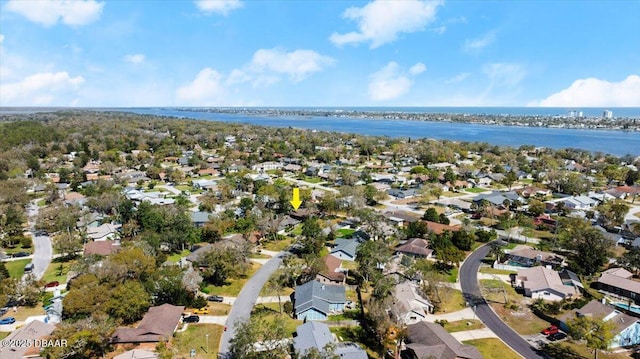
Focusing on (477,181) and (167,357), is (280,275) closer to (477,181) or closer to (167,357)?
(167,357)

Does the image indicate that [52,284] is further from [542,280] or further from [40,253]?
[542,280]

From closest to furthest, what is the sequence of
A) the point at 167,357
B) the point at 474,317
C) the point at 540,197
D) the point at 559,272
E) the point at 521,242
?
1. the point at 167,357
2. the point at 474,317
3. the point at 559,272
4. the point at 521,242
5. the point at 540,197

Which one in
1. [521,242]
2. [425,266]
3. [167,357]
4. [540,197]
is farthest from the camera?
[540,197]

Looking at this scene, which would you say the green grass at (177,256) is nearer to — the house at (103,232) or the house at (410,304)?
the house at (103,232)

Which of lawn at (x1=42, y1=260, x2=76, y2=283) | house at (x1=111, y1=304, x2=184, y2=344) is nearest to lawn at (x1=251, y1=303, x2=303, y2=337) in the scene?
house at (x1=111, y1=304, x2=184, y2=344)

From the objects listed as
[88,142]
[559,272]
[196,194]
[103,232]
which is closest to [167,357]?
[103,232]

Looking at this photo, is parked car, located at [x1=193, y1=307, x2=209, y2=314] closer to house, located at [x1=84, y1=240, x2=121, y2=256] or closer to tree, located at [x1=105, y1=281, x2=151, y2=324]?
tree, located at [x1=105, y1=281, x2=151, y2=324]

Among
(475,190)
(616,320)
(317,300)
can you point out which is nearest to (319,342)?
(317,300)
